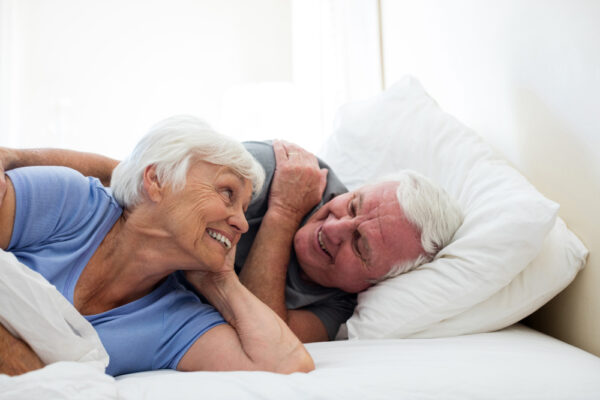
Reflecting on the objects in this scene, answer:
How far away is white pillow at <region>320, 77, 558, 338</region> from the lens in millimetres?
1272

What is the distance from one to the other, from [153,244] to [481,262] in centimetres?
74

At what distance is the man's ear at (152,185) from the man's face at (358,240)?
19.5 inches

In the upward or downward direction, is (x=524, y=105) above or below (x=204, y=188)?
above

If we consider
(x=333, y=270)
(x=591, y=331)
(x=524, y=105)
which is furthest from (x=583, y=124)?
(x=333, y=270)

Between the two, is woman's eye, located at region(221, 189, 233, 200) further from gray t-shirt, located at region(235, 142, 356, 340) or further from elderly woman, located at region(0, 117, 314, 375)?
gray t-shirt, located at region(235, 142, 356, 340)

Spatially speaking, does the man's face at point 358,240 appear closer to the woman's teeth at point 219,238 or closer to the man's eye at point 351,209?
the man's eye at point 351,209

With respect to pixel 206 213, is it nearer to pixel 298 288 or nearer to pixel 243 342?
pixel 243 342

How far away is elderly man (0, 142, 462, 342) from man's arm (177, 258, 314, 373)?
8.0 inches

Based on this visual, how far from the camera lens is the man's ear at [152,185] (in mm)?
1157

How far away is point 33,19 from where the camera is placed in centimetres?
377

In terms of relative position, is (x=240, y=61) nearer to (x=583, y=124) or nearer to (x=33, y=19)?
(x=33, y=19)

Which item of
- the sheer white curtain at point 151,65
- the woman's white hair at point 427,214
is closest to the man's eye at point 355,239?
the woman's white hair at point 427,214

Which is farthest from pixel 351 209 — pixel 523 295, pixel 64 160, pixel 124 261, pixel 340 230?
pixel 64 160

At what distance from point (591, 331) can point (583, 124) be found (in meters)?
0.45
